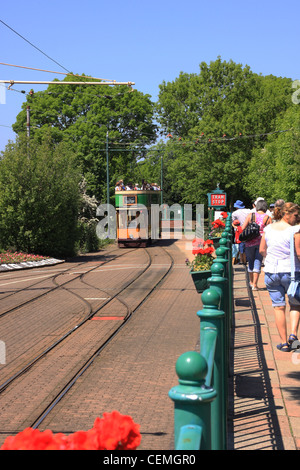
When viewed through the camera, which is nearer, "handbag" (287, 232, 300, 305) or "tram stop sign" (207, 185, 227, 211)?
"handbag" (287, 232, 300, 305)

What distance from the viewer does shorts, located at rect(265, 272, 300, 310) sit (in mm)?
7719

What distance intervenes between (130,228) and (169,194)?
35159mm

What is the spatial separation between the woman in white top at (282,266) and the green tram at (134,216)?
27.3 metres

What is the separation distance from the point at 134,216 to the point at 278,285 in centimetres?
2786

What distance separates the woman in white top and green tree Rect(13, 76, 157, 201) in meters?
43.8

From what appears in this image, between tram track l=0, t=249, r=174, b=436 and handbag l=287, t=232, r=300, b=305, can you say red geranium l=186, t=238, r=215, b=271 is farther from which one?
handbag l=287, t=232, r=300, b=305

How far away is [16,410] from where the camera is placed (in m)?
6.70

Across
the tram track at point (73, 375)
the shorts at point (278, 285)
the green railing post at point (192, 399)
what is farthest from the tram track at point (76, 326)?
the green railing post at point (192, 399)

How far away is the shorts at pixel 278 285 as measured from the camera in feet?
25.3

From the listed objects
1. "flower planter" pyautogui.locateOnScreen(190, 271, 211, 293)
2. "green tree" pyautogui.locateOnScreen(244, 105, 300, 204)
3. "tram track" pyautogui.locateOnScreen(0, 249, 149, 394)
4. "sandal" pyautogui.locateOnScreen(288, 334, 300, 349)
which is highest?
"green tree" pyautogui.locateOnScreen(244, 105, 300, 204)

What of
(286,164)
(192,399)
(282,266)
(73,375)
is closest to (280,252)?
(282,266)

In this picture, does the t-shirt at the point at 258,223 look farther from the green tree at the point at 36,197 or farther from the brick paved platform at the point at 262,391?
the green tree at the point at 36,197

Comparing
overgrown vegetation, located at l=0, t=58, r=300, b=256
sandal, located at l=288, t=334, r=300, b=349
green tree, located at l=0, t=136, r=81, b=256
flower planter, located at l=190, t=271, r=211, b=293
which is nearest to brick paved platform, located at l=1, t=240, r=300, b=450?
sandal, located at l=288, t=334, r=300, b=349

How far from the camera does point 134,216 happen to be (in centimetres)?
3553
